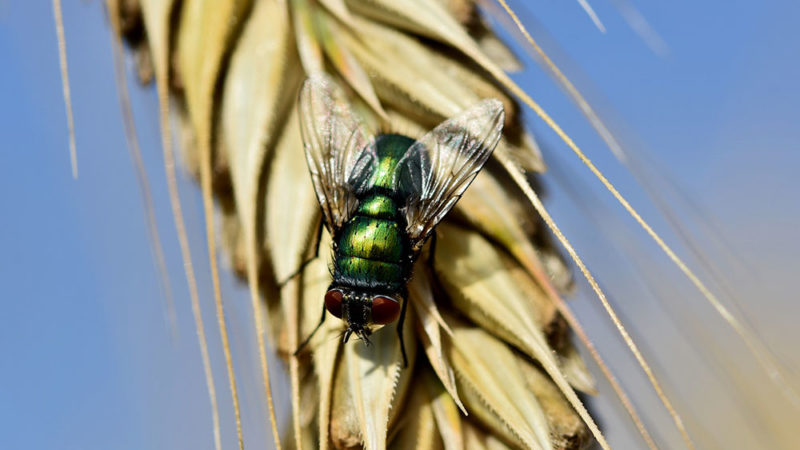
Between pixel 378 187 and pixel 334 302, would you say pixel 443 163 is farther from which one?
pixel 334 302

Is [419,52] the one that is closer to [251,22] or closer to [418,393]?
[251,22]

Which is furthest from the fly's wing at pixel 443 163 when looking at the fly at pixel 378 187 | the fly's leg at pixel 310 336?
the fly's leg at pixel 310 336

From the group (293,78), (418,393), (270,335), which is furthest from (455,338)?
(293,78)

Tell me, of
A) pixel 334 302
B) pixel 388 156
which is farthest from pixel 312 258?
pixel 388 156

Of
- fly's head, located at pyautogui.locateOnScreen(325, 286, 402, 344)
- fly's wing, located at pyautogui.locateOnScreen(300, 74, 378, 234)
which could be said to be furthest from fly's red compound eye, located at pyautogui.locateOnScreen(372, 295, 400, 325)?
fly's wing, located at pyautogui.locateOnScreen(300, 74, 378, 234)

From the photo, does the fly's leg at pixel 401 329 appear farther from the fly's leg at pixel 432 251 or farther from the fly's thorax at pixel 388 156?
the fly's thorax at pixel 388 156
